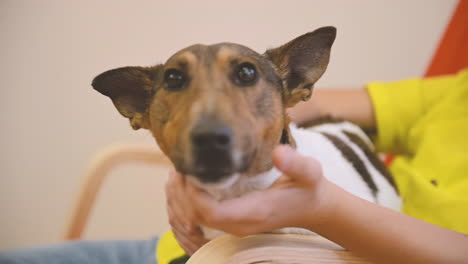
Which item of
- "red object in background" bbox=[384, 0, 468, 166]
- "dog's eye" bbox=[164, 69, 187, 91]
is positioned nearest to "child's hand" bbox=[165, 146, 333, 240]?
"dog's eye" bbox=[164, 69, 187, 91]

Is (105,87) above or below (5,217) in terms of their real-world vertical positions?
above

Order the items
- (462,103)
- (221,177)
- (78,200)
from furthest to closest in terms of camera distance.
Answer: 1. (78,200)
2. (462,103)
3. (221,177)

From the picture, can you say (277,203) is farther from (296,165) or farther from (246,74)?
(246,74)

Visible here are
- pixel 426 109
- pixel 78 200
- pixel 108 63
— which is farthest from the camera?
pixel 108 63

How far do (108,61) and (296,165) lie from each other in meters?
1.48

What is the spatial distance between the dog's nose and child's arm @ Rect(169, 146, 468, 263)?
8 centimetres

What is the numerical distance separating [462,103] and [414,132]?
0.18 meters

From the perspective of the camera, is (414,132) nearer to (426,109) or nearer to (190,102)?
(426,109)

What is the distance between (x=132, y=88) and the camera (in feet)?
3.13

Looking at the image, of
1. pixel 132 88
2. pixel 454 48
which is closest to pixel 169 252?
pixel 132 88

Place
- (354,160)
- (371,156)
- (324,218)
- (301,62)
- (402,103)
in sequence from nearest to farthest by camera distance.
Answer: (324,218) → (301,62) → (354,160) → (371,156) → (402,103)

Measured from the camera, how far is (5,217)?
90.5 inches

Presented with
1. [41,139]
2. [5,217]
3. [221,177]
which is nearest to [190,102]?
[221,177]

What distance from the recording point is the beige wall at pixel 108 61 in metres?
1.76
